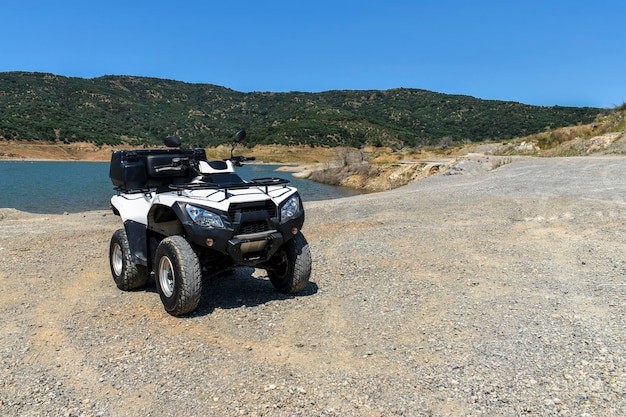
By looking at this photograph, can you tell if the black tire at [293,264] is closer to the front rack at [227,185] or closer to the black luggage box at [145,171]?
the front rack at [227,185]

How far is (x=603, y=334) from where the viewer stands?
4270 millimetres

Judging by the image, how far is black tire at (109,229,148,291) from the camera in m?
6.02

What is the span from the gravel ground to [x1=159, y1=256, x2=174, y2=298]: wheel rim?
0.31 metres

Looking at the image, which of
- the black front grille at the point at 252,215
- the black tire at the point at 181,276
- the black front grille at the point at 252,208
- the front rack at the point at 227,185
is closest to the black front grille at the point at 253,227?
the black front grille at the point at 252,215

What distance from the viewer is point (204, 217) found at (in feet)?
15.9

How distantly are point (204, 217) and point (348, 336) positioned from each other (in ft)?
6.01

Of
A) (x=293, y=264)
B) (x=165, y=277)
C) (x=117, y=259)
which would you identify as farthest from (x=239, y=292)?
(x=117, y=259)

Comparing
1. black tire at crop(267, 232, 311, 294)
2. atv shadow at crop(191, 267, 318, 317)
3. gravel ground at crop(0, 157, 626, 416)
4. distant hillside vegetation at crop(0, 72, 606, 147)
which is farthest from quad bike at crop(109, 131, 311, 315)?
distant hillside vegetation at crop(0, 72, 606, 147)

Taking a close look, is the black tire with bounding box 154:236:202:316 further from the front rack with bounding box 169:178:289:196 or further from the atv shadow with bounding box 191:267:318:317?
the front rack with bounding box 169:178:289:196

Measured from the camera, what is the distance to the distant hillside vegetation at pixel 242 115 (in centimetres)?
9581

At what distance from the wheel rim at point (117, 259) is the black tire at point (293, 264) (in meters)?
2.20

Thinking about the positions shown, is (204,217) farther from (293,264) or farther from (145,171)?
(145,171)

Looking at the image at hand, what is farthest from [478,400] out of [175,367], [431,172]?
[431,172]

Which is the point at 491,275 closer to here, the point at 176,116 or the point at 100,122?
the point at 100,122
